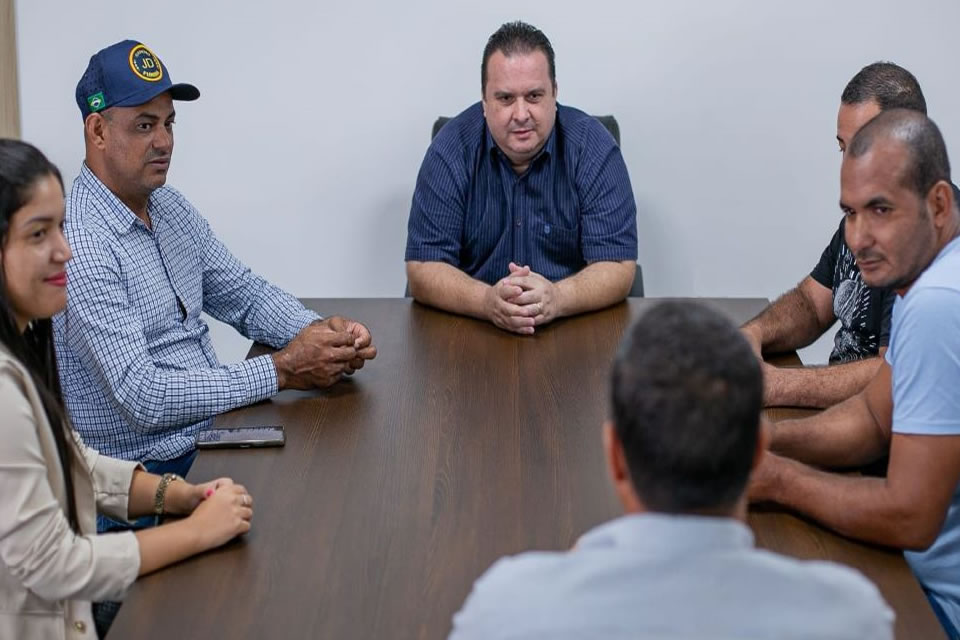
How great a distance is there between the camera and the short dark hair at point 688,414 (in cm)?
109

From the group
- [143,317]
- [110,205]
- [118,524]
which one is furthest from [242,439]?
[110,205]

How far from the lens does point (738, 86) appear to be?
3.97 meters

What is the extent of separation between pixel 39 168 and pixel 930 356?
1323 mm

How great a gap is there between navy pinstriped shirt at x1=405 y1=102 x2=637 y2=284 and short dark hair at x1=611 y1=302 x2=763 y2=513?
1.97m

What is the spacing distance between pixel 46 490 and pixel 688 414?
3.18ft

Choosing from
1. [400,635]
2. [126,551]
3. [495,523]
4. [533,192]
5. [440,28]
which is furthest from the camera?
[440,28]

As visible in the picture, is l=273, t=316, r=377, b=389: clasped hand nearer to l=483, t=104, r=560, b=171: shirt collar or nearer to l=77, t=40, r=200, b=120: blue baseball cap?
l=77, t=40, r=200, b=120: blue baseball cap

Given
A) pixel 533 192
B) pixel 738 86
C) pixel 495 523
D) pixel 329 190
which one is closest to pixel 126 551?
pixel 495 523

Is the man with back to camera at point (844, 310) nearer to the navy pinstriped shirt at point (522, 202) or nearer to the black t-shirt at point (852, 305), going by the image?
the black t-shirt at point (852, 305)

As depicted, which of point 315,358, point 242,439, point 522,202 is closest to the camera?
point 242,439

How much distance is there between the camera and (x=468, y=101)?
13.1 feet

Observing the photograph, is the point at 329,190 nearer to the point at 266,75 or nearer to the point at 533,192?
the point at 266,75

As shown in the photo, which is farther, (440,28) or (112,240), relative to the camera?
(440,28)

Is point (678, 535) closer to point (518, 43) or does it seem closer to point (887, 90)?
point (887, 90)
